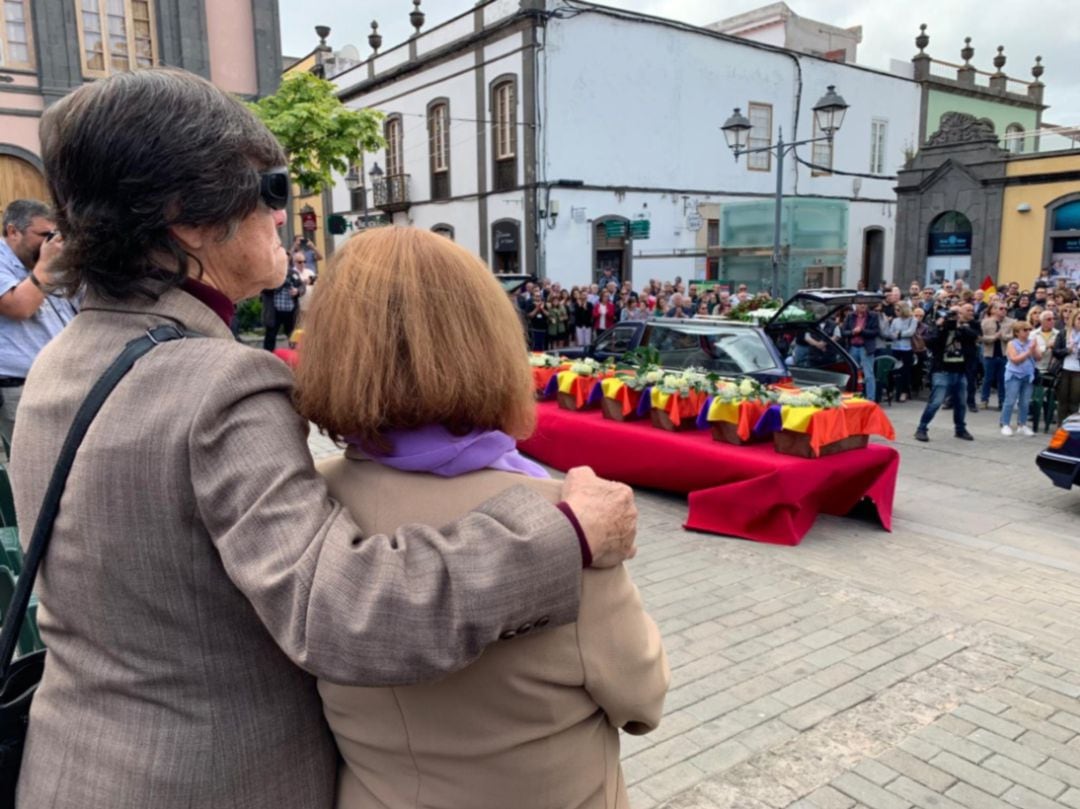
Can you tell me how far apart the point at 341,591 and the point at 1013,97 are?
3706 cm

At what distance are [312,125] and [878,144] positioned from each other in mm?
20469

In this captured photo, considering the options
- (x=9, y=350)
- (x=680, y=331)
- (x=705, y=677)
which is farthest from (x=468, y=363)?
(x=680, y=331)

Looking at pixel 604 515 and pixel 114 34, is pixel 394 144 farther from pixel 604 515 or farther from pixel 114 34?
pixel 604 515

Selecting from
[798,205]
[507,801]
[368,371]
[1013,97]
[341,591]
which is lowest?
[507,801]

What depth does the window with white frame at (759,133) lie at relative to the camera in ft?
79.6

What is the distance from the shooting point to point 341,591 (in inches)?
38.7

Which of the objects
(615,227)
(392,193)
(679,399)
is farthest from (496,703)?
(392,193)

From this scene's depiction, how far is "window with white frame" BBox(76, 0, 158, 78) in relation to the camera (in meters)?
13.8

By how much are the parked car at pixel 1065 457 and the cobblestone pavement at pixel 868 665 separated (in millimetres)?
336

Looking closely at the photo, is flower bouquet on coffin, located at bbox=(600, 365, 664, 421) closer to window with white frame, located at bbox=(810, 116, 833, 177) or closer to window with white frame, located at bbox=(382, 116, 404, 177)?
window with white frame, located at bbox=(810, 116, 833, 177)

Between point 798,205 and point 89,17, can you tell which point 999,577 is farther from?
point 798,205

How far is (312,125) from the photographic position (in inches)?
575

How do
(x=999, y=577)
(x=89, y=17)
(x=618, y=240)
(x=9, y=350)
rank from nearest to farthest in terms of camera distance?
(x=9, y=350), (x=999, y=577), (x=89, y=17), (x=618, y=240)

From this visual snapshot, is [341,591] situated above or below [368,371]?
below
